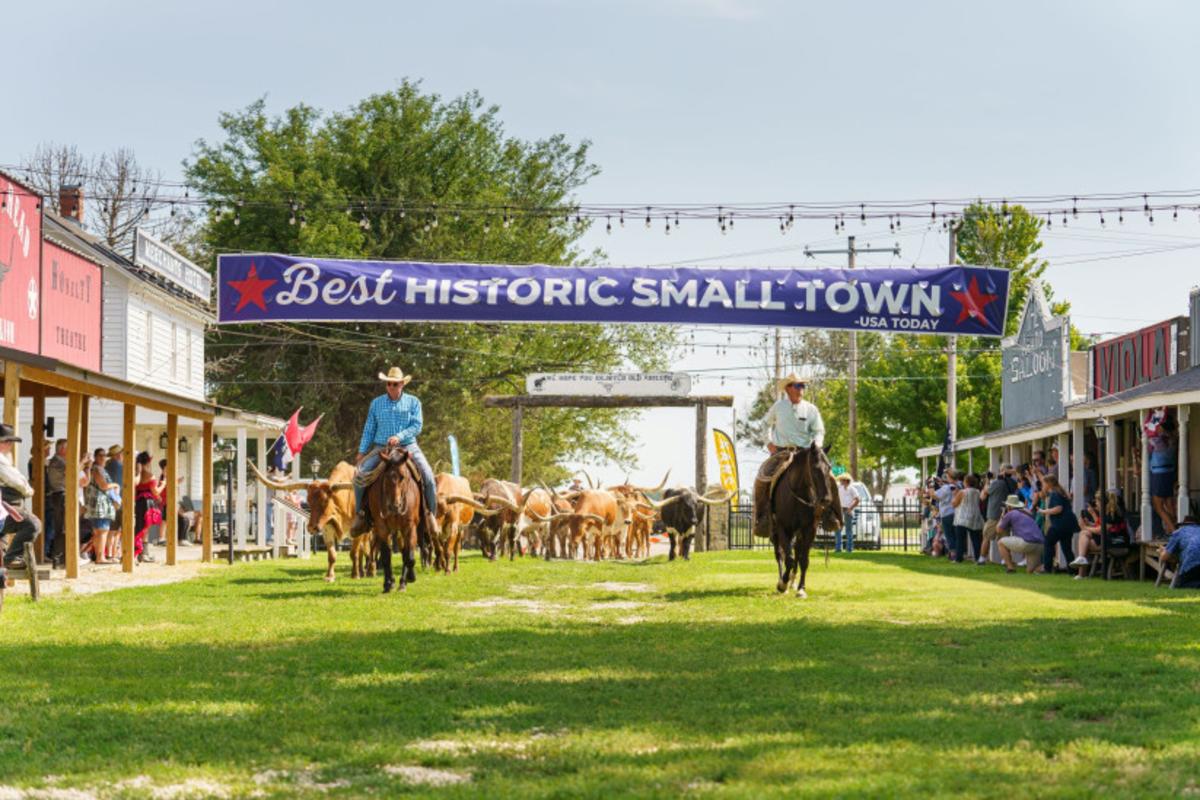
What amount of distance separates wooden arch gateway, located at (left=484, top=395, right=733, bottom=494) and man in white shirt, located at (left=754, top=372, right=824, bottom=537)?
19250 millimetres

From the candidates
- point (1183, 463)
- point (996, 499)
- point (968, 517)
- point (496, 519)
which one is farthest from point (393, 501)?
point (968, 517)

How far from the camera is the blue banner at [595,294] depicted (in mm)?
24781

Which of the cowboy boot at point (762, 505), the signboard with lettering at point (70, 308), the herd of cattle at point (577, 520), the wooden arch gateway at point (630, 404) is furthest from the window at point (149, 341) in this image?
the cowboy boot at point (762, 505)

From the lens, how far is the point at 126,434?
2369 cm

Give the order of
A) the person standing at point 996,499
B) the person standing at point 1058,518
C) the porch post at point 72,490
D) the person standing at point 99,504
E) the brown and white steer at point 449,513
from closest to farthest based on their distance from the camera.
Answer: the porch post at point 72,490, the brown and white steer at point 449,513, the person standing at point 1058,518, the person standing at point 99,504, the person standing at point 996,499

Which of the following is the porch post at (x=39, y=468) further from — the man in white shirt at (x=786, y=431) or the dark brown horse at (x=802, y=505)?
the dark brown horse at (x=802, y=505)

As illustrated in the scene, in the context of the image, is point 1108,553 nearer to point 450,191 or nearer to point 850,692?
point 850,692

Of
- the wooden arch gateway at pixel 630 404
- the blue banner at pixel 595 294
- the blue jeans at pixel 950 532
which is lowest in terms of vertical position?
the blue jeans at pixel 950 532

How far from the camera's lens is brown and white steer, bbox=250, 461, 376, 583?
20375 mm

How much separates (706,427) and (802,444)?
67.4 ft

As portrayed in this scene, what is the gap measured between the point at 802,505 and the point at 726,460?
78.5 feet

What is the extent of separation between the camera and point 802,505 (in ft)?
54.7

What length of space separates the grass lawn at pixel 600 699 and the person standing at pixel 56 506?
7.11 metres

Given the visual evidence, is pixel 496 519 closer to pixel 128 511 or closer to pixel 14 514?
pixel 128 511
